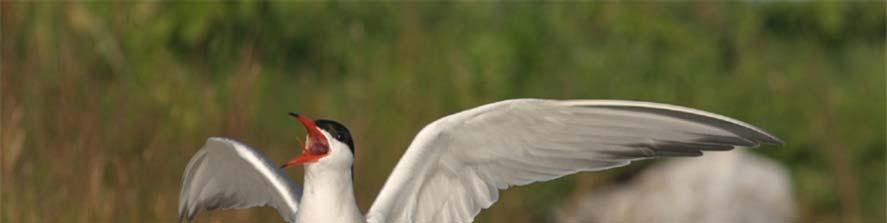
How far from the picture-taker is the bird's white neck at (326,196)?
346 centimetres

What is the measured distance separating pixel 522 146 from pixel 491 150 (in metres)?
0.07

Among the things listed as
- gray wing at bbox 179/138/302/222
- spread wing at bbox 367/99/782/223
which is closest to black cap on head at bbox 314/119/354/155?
spread wing at bbox 367/99/782/223

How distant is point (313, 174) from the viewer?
3.46m

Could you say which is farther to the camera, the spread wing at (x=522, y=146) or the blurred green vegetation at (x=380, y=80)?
the blurred green vegetation at (x=380, y=80)

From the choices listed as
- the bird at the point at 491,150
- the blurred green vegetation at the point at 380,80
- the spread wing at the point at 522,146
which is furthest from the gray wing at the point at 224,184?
the blurred green vegetation at the point at 380,80

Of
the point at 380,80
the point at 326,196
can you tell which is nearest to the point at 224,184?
the point at 326,196

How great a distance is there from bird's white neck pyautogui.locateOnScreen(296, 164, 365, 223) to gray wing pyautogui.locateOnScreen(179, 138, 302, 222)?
0.41m

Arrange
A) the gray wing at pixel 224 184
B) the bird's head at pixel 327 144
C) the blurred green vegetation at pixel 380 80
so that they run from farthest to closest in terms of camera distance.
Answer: the blurred green vegetation at pixel 380 80, the gray wing at pixel 224 184, the bird's head at pixel 327 144

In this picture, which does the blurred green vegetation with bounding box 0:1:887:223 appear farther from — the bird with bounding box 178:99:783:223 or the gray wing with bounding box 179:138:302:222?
the bird with bounding box 178:99:783:223

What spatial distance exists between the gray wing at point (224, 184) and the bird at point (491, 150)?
119mm

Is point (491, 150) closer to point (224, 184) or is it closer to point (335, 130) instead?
point (335, 130)

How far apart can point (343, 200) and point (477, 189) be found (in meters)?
0.37

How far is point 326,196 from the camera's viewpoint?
136 inches

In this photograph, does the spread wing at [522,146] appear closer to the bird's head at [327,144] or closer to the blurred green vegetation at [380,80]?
the bird's head at [327,144]
